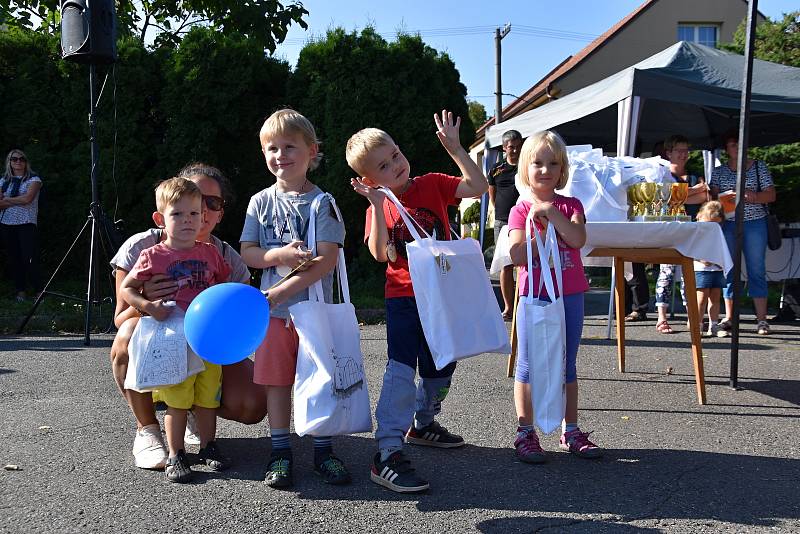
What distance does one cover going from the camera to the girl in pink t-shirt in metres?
3.41

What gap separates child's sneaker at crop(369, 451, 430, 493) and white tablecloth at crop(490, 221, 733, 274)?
5.84 ft

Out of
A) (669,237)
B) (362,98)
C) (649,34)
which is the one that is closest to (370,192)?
(669,237)

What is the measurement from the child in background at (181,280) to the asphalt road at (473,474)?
0.16m

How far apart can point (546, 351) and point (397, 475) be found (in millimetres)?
825

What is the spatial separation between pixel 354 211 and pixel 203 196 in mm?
6966

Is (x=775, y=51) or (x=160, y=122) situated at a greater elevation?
(x=775, y=51)

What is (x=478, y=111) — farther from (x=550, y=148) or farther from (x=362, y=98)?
(x=550, y=148)

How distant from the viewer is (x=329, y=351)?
3014mm

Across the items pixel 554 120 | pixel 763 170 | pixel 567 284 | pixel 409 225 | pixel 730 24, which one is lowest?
pixel 567 284

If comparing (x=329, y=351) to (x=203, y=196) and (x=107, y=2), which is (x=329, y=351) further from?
(x=107, y=2)

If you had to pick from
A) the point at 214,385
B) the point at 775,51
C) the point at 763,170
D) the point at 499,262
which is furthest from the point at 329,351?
the point at 775,51

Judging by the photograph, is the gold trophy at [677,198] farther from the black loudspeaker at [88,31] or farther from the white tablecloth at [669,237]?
the black loudspeaker at [88,31]

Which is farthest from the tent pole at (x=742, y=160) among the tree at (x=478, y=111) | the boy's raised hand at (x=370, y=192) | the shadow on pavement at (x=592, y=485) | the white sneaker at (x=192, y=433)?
the tree at (x=478, y=111)

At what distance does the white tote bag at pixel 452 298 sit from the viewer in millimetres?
3045
